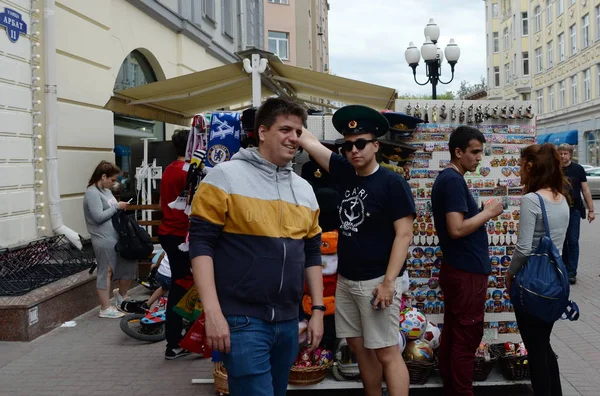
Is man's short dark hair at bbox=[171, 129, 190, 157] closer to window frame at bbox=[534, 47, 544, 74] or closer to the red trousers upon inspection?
the red trousers

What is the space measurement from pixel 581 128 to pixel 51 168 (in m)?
37.2

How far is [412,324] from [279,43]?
33.5 m

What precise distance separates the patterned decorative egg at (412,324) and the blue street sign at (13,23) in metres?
5.41

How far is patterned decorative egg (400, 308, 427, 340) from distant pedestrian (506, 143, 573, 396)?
73 centimetres

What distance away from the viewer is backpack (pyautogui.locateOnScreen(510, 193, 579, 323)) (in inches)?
146

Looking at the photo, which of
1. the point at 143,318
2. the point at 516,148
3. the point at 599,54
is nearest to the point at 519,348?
the point at 516,148

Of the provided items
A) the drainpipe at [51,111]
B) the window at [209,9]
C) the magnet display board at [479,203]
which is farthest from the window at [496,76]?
the magnet display board at [479,203]

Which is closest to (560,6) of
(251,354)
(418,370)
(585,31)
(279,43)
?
(585,31)

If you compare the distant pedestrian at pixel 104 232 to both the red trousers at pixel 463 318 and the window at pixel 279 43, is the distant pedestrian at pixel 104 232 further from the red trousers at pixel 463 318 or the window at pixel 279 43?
the window at pixel 279 43

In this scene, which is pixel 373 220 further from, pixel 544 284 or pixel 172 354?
pixel 172 354

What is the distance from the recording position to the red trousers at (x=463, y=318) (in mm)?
3945

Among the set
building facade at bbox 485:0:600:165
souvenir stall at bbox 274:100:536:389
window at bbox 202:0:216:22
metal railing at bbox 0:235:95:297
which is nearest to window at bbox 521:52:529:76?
building facade at bbox 485:0:600:165

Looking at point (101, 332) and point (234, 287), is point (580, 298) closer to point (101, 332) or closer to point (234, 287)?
→ point (101, 332)

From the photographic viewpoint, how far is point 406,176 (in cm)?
473
